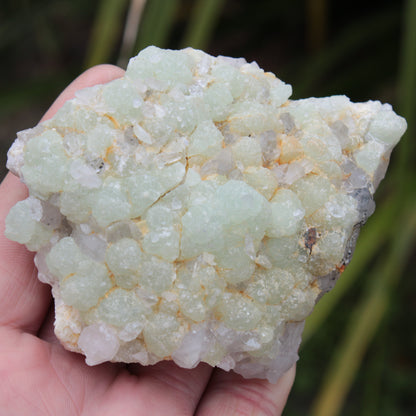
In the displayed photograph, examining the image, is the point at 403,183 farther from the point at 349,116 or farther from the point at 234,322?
the point at 234,322

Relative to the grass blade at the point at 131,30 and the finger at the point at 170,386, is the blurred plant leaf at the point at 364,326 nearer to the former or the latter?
the finger at the point at 170,386

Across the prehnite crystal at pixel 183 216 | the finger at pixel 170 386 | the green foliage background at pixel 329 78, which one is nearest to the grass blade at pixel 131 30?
the green foliage background at pixel 329 78

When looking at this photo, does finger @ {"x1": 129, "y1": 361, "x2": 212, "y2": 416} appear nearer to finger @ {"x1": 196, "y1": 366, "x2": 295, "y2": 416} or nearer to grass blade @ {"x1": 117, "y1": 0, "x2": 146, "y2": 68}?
finger @ {"x1": 196, "y1": 366, "x2": 295, "y2": 416}

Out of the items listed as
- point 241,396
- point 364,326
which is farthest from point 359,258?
point 241,396

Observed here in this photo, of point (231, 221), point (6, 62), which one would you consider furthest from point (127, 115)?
point (6, 62)

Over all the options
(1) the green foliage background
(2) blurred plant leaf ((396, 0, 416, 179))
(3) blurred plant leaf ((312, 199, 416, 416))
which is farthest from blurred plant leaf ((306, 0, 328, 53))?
(3) blurred plant leaf ((312, 199, 416, 416))

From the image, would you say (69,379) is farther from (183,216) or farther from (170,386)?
(183,216)
